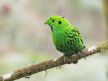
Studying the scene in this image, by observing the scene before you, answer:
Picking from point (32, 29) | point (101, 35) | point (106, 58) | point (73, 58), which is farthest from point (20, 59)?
point (101, 35)

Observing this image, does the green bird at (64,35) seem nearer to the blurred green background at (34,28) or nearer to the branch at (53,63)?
the branch at (53,63)

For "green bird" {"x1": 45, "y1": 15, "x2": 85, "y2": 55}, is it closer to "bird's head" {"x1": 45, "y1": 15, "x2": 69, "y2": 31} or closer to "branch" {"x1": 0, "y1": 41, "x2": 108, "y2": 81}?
"bird's head" {"x1": 45, "y1": 15, "x2": 69, "y2": 31}

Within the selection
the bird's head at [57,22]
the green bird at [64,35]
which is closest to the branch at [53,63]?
the green bird at [64,35]

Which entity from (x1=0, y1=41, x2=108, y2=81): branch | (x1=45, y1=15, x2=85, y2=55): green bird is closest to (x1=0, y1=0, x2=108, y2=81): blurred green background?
(x1=0, y1=41, x2=108, y2=81): branch

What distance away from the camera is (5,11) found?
4.72 metres

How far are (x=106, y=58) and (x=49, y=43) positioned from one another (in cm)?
185

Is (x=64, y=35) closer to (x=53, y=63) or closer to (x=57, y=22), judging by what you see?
(x=57, y=22)

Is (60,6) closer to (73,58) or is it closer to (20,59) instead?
(20,59)

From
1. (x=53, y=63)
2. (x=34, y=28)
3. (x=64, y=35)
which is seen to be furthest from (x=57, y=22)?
(x=34, y=28)

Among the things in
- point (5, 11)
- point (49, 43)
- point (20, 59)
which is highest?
point (5, 11)

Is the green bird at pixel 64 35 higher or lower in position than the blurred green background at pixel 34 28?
lower

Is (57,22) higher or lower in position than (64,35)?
higher

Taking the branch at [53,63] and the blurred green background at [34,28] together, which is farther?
the blurred green background at [34,28]

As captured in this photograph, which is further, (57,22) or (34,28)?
(34,28)
